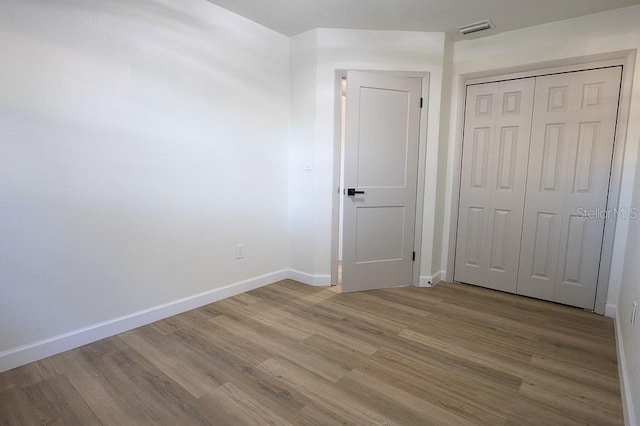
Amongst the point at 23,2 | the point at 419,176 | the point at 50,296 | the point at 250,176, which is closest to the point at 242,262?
the point at 250,176

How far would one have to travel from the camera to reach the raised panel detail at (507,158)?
3.10 meters

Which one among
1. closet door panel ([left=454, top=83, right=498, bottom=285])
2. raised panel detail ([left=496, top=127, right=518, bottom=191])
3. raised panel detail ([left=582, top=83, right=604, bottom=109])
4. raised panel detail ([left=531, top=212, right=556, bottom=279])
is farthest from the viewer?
closet door panel ([left=454, top=83, right=498, bottom=285])

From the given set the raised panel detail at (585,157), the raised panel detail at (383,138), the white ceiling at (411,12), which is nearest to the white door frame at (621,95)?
the raised panel detail at (585,157)

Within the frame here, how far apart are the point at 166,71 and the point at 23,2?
31.3 inches

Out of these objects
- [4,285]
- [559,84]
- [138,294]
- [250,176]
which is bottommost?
[138,294]

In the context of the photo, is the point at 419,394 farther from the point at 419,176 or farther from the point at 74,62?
the point at 74,62

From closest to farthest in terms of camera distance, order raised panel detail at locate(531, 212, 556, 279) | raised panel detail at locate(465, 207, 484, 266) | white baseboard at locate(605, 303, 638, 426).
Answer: white baseboard at locate(605, 303, 638, 426) → raised panel detail at locate(531, 212, 556, 279) → raised panel detail at locate(465, 207, 484, 266)

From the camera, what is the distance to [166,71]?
→ 2.39 metres

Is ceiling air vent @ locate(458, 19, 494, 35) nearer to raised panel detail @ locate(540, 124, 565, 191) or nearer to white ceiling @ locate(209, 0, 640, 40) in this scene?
white ceiling @ locate(209, 0, 640, 40)

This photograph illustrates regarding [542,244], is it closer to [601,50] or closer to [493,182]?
[493,182]

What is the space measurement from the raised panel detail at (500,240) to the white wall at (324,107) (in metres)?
0.63

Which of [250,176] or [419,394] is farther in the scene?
[250,176]

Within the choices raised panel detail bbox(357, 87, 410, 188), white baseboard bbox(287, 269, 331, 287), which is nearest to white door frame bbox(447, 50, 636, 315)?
raised panel detail bbox(357, 87, 410, 188)

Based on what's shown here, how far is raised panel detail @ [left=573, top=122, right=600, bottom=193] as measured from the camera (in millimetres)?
2734
